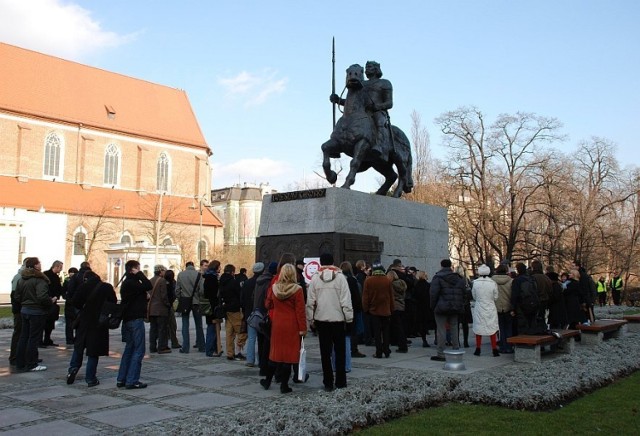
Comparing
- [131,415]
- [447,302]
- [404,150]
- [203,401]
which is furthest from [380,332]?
[404,150]

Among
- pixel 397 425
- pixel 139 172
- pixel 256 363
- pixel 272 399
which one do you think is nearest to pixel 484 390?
pixel 397 425

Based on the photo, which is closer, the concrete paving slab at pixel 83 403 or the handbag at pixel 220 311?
the concrete paving slab at pixel 83 403

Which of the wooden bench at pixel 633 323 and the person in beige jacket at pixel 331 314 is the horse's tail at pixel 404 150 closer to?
the wooden bench at pixel 633 323

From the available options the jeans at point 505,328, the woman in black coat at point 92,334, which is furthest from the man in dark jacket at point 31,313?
the jeans at point 505,328

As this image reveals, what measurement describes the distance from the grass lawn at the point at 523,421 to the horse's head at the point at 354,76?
911cm

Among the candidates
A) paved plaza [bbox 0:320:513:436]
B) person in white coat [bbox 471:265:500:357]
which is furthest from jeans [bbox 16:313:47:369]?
person in white coat [bbox 471:265:500:357]

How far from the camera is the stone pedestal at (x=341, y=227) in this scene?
13.1 metres

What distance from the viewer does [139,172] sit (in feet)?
196

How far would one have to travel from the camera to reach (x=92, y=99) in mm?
58781

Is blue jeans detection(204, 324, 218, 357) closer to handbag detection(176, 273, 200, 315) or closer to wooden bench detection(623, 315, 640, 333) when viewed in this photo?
handbag detection(176, 273, 200, 315)

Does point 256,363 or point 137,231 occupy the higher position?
point 137,231

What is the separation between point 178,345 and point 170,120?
180 feet

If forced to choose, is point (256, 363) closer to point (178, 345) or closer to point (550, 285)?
point (178, 345)

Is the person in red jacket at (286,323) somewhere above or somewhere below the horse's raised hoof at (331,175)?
below
